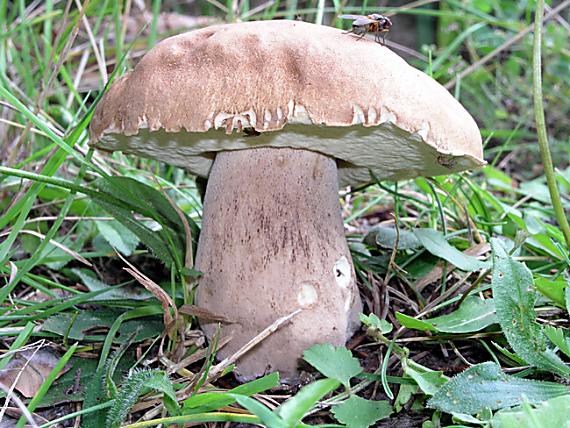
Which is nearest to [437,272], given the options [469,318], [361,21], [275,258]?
[469,318]

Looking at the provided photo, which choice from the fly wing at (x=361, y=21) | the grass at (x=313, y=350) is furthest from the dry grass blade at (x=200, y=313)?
the fly wing at (x=361, y=21)

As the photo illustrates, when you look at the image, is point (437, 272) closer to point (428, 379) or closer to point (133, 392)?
point (428, 379)

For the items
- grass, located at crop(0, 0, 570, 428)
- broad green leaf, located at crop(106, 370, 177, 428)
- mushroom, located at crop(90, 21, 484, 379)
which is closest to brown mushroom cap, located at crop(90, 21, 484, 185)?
mushroom, located at crop(90, 21, 484, 379)

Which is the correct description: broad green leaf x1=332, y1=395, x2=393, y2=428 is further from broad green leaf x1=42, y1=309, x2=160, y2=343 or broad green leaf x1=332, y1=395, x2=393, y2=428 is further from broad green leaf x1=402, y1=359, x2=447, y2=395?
broad green leaf x1=42, y1=309, x2=160, y2=343

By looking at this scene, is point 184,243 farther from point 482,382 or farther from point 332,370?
point 482,382

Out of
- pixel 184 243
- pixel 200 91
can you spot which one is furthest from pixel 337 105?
pixel 184 243

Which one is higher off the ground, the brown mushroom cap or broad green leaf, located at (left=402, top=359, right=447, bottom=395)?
the brown mushroom cap

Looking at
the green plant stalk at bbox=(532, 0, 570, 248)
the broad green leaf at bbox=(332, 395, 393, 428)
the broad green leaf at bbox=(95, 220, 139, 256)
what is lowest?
the broad green leaf at bbox=(95, 220, 139, 256)
